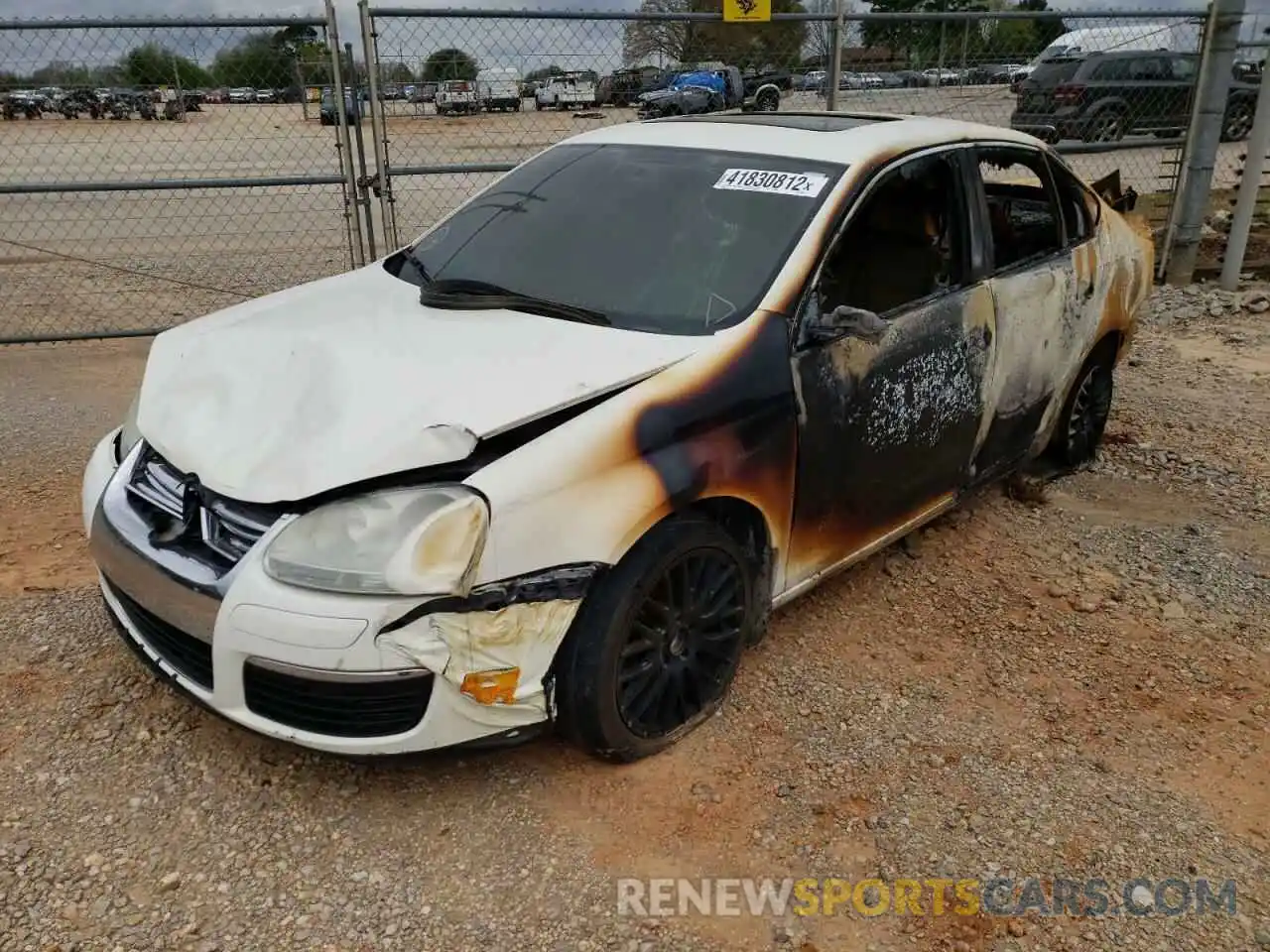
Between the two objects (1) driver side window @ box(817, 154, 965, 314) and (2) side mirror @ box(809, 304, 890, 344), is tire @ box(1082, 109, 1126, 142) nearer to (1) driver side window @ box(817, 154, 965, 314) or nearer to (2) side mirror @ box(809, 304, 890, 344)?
(1) driver side window @ box(817, 154, 965, 314)

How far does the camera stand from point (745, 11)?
6820 millimetres

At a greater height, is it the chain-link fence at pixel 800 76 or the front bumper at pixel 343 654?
the chain-link fence at pixel 800 76

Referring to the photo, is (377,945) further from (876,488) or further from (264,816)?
(876,488)

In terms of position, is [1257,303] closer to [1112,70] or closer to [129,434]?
[1112,70]

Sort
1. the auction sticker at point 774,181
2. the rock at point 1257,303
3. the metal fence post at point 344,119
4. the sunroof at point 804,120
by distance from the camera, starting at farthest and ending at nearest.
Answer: the rock at point 1257,303 < the metal fence post at point 344,119 < the sunroof at point 804,120 < the auction sticker at point 774,181

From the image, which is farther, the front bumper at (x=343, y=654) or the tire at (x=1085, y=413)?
the tire at (x=1085, y=413)

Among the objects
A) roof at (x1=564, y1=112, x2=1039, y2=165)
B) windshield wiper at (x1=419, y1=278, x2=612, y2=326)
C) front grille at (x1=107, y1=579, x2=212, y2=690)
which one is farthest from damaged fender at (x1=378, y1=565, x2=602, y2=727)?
roof at (x1=564, y1=112, x2=1039, y2=165)

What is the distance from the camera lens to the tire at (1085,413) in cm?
477

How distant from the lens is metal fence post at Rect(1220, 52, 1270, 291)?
7.86 metres

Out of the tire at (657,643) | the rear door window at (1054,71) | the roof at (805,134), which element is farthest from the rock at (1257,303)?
the tire at (657,643)

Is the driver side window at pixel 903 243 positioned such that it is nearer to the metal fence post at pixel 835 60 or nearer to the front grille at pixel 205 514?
the front grille at pixel 205 514

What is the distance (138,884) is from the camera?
2.41 m

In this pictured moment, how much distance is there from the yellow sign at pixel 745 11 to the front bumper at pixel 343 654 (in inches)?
219

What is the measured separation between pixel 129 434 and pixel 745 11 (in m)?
5.33
